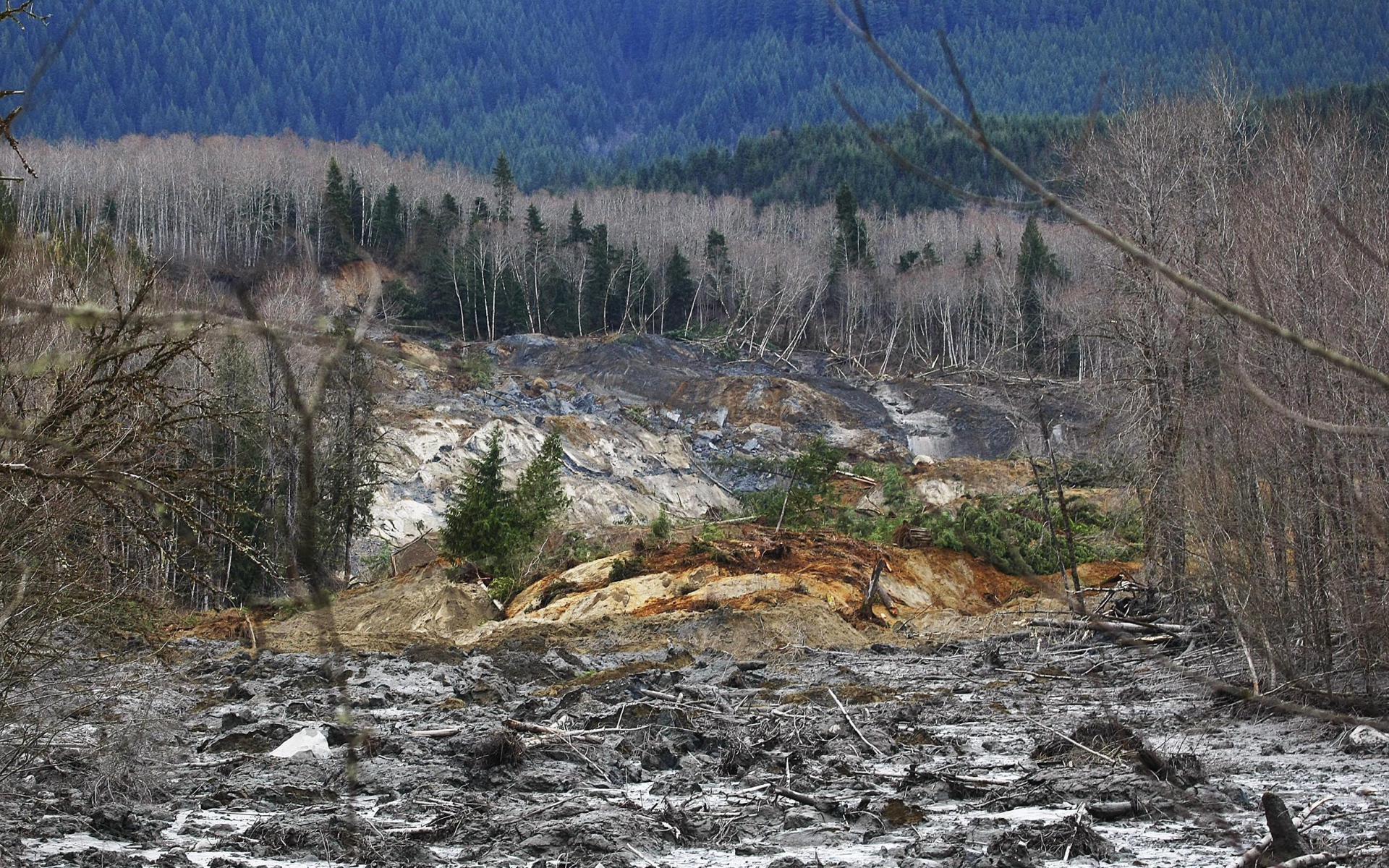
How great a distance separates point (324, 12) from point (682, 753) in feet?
636

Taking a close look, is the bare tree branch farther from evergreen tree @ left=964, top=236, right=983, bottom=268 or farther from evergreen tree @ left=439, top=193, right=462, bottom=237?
evergreen tree @ left=964, top=236, right=983, bottom=268

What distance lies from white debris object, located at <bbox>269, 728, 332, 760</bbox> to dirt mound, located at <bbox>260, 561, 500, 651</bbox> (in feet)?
25.0

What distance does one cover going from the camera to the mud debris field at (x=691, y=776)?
5387mm

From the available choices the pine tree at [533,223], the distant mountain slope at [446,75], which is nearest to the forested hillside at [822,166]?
the distant mountain slope at [446,75]

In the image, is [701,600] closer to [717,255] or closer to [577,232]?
[577,232]

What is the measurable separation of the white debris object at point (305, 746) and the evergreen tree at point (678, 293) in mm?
63958

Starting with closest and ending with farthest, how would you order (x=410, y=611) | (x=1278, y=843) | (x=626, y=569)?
(x=1278, y=843)
(x=410, y=611)
(x=626, y=569)

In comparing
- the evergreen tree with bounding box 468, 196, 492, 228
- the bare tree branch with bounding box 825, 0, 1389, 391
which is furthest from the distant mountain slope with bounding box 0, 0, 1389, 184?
the bare tree branch with bounding box 825, 0, 1389, 391

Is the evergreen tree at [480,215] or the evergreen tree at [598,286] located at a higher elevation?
the evergreen tree at [480,215]

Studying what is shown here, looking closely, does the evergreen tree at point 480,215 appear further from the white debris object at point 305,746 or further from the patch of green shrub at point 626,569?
the white debris object at point 305,746

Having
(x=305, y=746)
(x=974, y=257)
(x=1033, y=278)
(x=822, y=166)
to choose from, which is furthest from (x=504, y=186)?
(x=305, y=746)

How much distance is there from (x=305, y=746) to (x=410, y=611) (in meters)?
11.8

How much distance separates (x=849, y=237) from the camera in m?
77.5

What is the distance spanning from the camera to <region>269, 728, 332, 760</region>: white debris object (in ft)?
26.6
